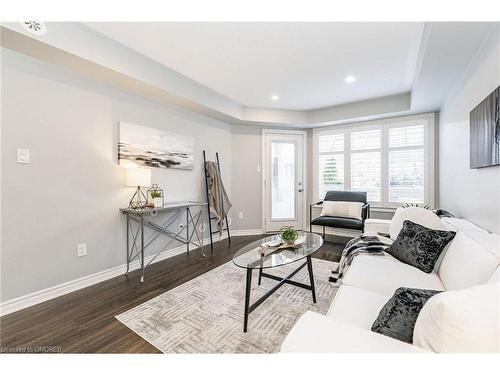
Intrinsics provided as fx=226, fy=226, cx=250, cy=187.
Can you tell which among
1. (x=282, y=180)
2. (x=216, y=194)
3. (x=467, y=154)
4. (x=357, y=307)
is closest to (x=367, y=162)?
(x=282, y=180)

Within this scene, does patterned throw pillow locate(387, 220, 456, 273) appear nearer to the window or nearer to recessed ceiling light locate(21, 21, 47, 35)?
the window

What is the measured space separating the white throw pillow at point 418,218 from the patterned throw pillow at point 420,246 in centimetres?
27

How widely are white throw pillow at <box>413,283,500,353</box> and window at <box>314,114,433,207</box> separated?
3.74 meters

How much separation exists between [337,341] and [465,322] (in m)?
0.38

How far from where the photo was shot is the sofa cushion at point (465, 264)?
122 cm

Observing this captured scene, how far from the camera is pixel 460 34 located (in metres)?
1.69

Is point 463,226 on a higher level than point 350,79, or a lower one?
lower

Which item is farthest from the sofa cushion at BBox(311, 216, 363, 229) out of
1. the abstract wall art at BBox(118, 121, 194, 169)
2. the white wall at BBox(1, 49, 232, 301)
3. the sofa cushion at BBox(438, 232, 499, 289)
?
the white wall at BBox(1, 49, 232, 301)

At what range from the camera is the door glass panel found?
4809mm

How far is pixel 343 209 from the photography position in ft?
13.1

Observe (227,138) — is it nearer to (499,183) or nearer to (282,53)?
(282,53)

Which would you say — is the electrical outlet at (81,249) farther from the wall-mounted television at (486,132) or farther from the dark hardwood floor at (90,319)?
the wall-mounted television at (486,132)

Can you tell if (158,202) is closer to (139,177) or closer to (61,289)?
(139,177)

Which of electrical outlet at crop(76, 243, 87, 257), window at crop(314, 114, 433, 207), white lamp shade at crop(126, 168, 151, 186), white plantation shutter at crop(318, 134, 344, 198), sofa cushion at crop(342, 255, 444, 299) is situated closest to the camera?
sofa cushion at crop(342, 255, 444, 299)
